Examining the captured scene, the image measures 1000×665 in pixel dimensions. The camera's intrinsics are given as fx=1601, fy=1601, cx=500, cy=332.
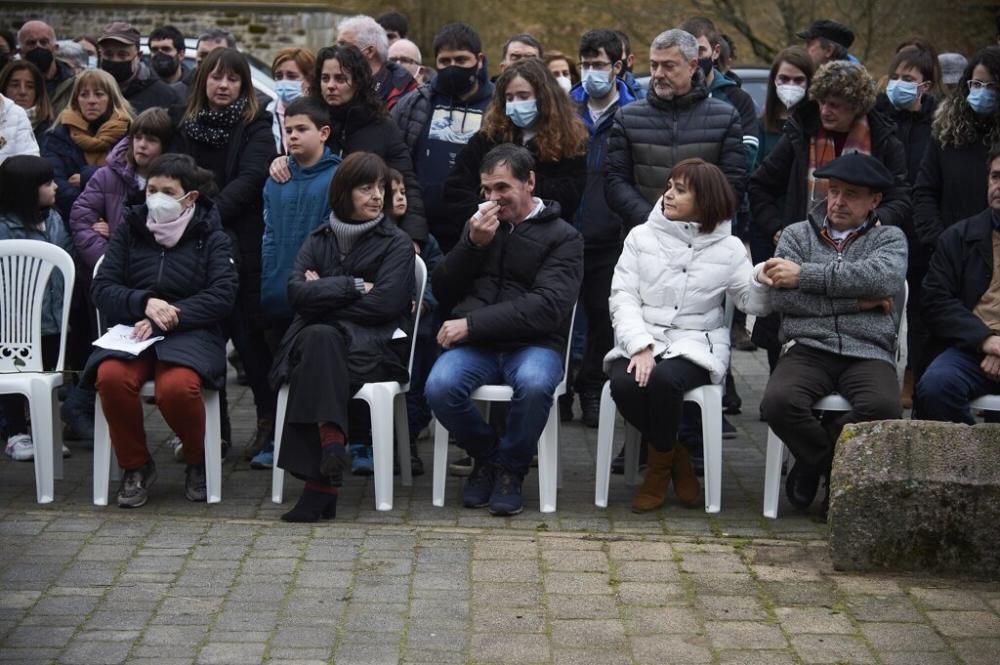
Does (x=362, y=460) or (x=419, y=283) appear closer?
(x=419, y=283)

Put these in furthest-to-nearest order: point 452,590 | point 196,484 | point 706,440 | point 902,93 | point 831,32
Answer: point 831,32, point 902,93, point 196,484, point 706,440, point 452,590

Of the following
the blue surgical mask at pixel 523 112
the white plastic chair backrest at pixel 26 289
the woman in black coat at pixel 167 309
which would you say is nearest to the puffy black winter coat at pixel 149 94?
the white plastic chair backrest at pixel 26 289

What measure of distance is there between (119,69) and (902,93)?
4627 millimetres

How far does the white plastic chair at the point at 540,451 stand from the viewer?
6.85 meters

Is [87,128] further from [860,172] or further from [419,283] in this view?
[860,172]

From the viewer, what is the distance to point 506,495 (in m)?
6.83

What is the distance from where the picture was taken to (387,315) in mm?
6977

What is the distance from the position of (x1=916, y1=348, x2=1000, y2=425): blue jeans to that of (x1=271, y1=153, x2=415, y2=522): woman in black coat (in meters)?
2.24

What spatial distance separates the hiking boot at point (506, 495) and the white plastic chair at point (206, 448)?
122cm

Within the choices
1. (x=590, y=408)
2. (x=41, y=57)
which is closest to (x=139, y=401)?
(x=590, y=408)

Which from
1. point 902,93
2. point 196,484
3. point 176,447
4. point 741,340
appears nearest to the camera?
point 196,484

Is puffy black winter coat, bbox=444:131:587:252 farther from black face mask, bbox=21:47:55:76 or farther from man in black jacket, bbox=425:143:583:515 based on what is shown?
black face mask, bbox=21:47:55:76

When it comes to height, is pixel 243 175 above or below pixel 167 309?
above

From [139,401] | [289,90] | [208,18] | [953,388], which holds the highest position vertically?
[208,18]
